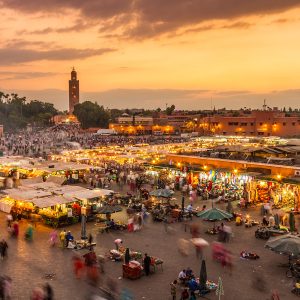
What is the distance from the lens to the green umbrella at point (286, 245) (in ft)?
41.3

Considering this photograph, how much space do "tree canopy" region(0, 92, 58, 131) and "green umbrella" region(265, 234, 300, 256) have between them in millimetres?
111320

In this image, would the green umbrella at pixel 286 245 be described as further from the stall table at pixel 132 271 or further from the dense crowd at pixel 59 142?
the dense crowd at pixel 59 142

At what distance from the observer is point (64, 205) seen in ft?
64.4

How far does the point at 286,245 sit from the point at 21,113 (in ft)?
429

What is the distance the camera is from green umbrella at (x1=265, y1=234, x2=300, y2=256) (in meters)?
12.6

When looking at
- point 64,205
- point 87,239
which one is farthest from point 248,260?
point 64,205

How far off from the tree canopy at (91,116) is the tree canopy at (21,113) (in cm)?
2033

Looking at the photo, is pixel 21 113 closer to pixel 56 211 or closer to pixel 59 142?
pixel 59 142

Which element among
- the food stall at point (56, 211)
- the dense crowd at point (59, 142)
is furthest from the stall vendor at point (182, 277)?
the dense crowd at point (59, 142)

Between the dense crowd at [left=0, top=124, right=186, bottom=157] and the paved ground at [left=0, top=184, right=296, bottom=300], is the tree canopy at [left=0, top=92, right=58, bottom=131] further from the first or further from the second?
the paved ground at [left=0, top=184, right=296, bottom=300]

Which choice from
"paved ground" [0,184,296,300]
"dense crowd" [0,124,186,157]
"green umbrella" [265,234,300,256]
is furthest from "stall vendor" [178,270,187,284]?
"dense crowd" [0,124,186,157]

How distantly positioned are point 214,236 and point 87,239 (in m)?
5.05

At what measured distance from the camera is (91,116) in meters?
110

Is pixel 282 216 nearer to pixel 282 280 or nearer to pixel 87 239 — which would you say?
pixel 282 280
